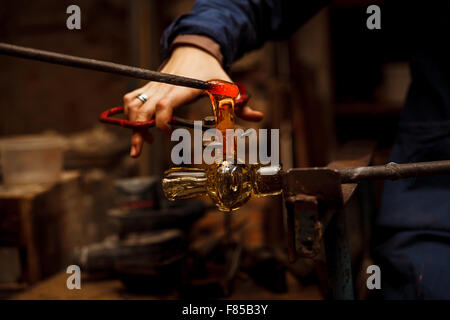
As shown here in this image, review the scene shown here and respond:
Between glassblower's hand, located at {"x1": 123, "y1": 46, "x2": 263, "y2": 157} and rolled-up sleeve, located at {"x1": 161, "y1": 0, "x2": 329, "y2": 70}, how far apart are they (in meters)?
0.06

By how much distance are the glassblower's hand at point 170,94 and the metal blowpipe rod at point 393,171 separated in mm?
292

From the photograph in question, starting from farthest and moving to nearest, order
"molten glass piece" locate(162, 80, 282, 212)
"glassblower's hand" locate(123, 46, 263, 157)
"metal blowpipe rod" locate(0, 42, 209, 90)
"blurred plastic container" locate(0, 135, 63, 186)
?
1. "blurred plastic container" locate(0, 135, 63, 186)
2. "glassblower's hand" locate(123, 46, 263, 157)
3. "molten glass piece" locate(162, 80, 282, 212)
4. "metal blowpipe rod" locate(0, 42, 209, 90)

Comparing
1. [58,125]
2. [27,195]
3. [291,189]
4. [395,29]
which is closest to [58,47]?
[58,125]

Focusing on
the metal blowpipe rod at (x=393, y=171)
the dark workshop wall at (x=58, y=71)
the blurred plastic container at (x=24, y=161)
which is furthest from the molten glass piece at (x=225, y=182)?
the dark workshop wall at (x=58, y=71)

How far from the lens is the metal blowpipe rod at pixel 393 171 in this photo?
0.52 metres

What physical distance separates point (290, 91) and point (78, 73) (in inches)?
37.0

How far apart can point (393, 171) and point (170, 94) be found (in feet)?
1.21

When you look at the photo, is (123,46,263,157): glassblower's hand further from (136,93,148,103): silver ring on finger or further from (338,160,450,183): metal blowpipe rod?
(338,160,450,183): metal blowpipe rod

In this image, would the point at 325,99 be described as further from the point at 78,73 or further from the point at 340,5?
the point at 78,73

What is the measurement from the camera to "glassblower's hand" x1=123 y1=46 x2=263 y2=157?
0.69 m

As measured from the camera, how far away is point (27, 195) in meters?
1.19

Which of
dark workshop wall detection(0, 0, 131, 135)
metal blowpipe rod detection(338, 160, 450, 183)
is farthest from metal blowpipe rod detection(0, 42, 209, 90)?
dark workshop wall detection(0, 0, 131, 135)
